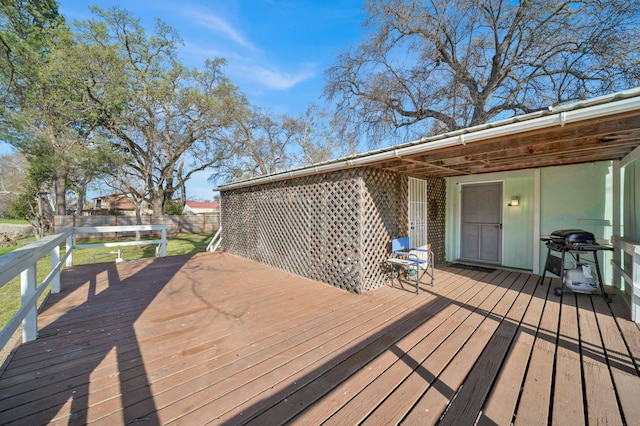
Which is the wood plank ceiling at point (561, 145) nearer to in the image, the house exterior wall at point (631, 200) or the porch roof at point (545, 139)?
the porch roof at point (545, 139)

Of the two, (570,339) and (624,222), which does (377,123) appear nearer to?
(624,222)

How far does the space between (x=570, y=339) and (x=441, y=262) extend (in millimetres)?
3743

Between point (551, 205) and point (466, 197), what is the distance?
1750mm

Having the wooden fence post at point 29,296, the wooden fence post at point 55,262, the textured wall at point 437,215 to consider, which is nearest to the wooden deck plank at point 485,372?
the textured wall at point 437,215

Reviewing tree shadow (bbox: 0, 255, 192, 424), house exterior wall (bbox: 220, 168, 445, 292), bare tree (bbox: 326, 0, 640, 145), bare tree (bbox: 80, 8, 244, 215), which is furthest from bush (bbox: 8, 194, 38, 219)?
A: bare tree (bbox: 326, 0, 640, 145)

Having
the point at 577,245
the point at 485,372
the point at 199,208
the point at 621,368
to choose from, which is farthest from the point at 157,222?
the point at 199,208

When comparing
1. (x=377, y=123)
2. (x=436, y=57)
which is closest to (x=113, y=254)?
(x=377, y=123)

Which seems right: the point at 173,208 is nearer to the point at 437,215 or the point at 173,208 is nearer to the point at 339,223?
the point at 339,223

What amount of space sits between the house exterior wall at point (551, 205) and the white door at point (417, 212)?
4.81 feet

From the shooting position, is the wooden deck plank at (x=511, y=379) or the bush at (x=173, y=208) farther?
the bush at (x=173, y=208)

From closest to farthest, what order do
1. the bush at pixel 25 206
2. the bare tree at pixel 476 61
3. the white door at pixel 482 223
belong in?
the white door at pixel 482 223 < the bare tree at pixel 476 61 < the bush at pixel 25 206

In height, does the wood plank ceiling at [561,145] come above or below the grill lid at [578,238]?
above

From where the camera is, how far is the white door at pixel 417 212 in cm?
536

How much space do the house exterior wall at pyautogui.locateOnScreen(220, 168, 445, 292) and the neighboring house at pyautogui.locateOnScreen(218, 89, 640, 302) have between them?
2 centimetres
